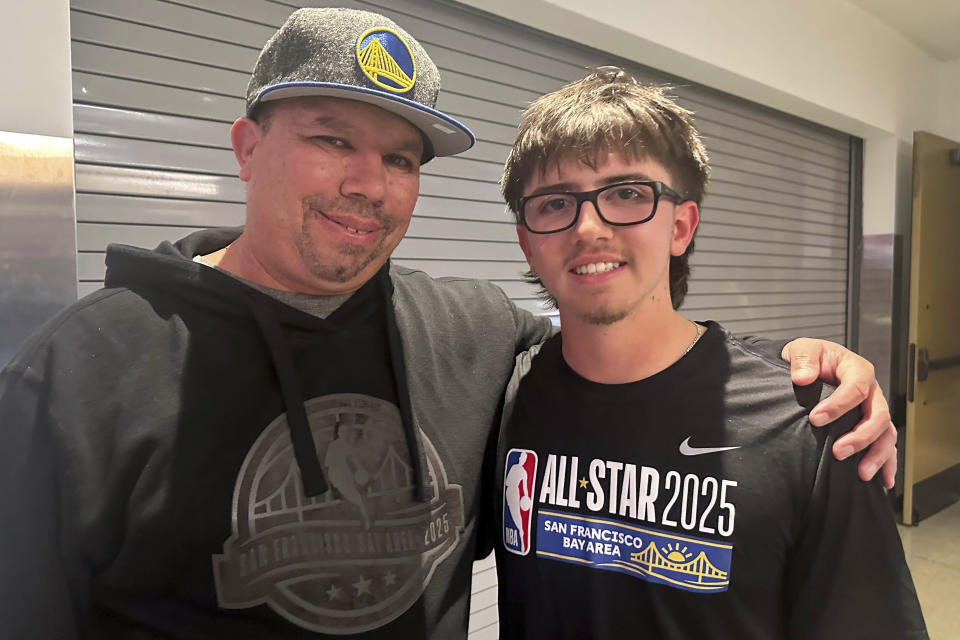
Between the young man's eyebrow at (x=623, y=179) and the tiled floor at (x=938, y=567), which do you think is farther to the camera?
the tiled floor at (x=938, y=567)

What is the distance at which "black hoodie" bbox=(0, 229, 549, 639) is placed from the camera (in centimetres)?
99

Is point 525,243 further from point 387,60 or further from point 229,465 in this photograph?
point 229,465

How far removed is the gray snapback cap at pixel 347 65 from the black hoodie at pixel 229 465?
1.23 feet

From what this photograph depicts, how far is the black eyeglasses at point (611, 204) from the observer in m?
1.22

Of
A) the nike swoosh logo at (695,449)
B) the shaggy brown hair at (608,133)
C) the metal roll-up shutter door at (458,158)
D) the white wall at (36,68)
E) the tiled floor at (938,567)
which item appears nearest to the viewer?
the nike swoosh logo at (695,449)

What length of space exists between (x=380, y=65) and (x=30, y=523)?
95 cm

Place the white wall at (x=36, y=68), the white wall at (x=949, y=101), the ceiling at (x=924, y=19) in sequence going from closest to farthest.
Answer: the white wall at (x=36, y=68) < the ceiling at (x=924, y=19) < the white wall at (x=949, y=101)

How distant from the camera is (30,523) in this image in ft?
3.19

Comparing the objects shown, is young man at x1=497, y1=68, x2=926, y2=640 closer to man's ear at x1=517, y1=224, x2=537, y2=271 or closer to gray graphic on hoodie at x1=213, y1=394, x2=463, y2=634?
man's ear at x1=517, y1=224, x2=537, y2=271

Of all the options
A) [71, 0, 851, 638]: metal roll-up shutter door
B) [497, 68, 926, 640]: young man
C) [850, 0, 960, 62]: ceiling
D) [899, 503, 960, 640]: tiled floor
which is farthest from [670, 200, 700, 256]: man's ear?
[850, 0, 960, 62]: ceiling

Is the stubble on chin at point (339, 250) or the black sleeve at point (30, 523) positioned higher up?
the stubble on chin at point (339, 250)

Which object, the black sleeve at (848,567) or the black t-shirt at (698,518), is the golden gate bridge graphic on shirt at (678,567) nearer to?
the black t-shirt at (698,518)

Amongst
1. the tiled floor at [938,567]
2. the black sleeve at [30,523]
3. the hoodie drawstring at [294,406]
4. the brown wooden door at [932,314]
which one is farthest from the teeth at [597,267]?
the brown wooden door at [932,314]

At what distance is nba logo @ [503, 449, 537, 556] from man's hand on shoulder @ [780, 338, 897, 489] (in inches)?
21.3
